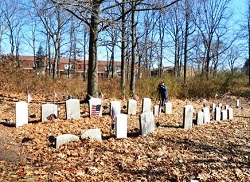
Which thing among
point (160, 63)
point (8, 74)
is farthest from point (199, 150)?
point (160, 63)

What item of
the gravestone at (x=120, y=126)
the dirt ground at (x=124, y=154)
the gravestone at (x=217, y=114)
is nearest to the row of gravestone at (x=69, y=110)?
the dirt ground at (x=124, y=154)

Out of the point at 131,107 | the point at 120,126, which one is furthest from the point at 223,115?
the point at 120,126

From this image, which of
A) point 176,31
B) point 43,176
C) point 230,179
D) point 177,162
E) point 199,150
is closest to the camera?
point 43,176

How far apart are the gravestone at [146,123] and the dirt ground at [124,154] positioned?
159mm

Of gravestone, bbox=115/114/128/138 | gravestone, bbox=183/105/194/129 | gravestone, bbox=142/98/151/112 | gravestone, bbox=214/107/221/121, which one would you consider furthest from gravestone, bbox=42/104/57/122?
gravestone, bbox=214/107/221/121

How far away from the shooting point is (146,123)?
7902 millimetres

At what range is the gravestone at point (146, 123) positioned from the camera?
7742 mm

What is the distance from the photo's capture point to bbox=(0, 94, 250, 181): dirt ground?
493cm

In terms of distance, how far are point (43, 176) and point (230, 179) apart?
11.0 ft

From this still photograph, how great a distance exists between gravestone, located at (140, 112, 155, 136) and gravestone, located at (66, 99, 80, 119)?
2685 mm

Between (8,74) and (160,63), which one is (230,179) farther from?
(160,63)

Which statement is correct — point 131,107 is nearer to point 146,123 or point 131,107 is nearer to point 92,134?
point 146,123

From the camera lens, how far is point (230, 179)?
5129 mm

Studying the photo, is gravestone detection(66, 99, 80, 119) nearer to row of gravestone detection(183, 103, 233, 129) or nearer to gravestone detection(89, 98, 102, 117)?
gravestone detection(89, 98, 102, 117)
